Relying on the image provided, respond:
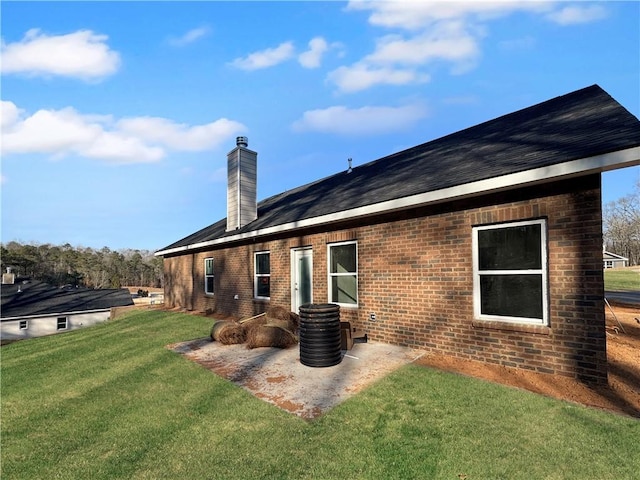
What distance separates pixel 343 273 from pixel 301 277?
1.82 m

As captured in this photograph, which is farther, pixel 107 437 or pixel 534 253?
pixel 534 253

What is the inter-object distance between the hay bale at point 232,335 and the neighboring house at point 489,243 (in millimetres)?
2197

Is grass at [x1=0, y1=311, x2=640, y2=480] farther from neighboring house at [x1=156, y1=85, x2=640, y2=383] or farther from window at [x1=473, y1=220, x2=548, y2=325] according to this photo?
window at [x1=473, y1=220, x2=548, y2=325]

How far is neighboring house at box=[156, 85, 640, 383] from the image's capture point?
4.74 m

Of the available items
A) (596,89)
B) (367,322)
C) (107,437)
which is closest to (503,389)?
(367,322)

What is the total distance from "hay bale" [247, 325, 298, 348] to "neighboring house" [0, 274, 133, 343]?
2875cm

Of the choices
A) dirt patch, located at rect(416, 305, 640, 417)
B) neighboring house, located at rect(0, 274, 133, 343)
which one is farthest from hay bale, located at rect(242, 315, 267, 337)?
neighboring house, located at rect(0, 274, 133, 343)

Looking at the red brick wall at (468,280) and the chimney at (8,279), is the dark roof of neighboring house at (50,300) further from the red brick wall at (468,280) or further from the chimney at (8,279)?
the red brick wall at (468,280)

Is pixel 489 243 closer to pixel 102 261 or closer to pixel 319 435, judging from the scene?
pixel 319 435

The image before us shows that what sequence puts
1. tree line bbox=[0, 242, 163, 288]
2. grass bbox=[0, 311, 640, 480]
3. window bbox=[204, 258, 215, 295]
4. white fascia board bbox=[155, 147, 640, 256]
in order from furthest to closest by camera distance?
tree line bbox=[0, 242, 163, 288] < window bbox=[204, 258, 215, 295] < white fascia board bbox=[155, 147, 640, 256] < grass bbox=[0, 311, 640, 480]

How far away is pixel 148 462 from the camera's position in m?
3.38

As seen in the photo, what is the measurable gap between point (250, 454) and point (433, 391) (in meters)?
2.59

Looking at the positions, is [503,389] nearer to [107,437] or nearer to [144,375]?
[107,437]

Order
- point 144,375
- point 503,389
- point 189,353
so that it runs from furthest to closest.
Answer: point 189,353, point 144,375, point 503,389
